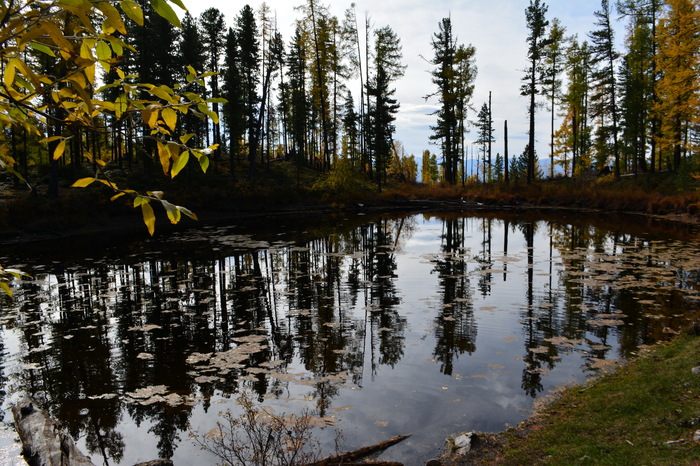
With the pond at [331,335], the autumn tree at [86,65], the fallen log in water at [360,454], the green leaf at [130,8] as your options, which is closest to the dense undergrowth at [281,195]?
the pond at [331,335]

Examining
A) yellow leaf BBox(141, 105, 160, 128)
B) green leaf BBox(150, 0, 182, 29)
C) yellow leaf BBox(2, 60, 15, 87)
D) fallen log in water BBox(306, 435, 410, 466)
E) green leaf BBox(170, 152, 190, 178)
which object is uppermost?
green leaf BBox(150, 0, 182, 29)

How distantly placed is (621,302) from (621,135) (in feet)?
144

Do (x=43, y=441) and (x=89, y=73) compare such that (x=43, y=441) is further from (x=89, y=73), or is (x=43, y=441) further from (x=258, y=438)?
(x=89, y=73)

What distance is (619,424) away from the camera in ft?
16.5

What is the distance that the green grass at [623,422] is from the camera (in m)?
4.30

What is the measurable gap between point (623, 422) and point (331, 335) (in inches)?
227

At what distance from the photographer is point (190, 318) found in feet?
35.3

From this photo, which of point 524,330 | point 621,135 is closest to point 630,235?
point 524,330

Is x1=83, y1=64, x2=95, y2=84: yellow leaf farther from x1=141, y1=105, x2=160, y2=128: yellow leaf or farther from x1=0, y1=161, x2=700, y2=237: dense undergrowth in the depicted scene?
x1=0, y1=161, x2=700, y2=237: dense undergrowth

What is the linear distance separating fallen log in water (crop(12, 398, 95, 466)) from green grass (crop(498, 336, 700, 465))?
16.0 ft

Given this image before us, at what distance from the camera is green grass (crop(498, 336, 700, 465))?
430 cm

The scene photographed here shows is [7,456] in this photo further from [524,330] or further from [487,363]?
[524,330]

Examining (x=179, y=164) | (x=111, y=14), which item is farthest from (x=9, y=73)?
(x=179, y=164)

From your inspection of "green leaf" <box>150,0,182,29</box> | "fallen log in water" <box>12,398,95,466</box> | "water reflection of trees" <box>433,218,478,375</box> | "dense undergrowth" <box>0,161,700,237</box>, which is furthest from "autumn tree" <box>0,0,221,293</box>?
"dense undergrowth" <box>0,161,700,237</box>
